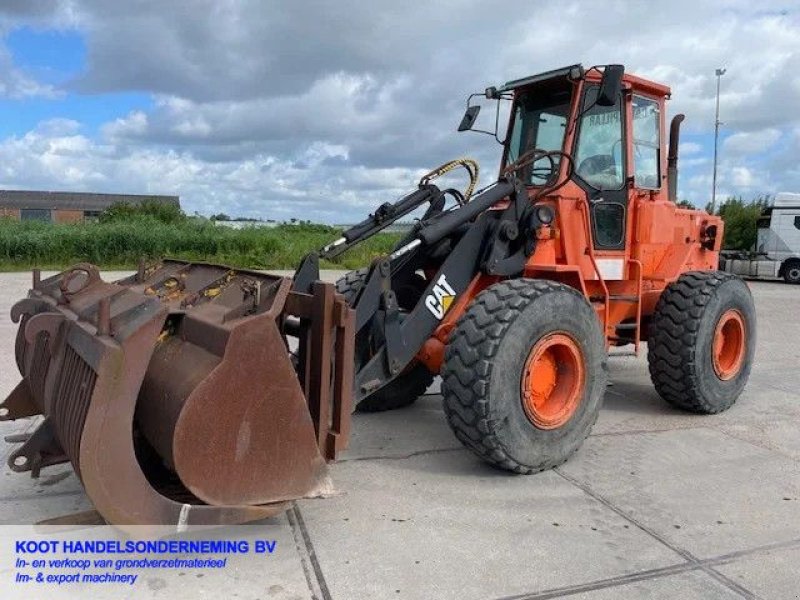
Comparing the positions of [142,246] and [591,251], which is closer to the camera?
[591,251]

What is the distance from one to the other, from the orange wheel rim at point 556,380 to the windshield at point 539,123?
141 cm

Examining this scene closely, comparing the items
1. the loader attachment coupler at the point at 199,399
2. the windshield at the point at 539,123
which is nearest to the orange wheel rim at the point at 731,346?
the windshield at the point at 539,123

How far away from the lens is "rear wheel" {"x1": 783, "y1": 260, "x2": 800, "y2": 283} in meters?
23.7

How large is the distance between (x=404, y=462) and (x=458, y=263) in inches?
53.3

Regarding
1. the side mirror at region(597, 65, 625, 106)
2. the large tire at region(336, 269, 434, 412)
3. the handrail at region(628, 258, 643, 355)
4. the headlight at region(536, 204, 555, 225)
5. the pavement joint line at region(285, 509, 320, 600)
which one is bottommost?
the pavement joint line at region(285, 509, 320, 600)

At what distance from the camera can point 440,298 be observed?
14.8 ft

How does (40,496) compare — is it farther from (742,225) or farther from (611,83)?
(742,225)

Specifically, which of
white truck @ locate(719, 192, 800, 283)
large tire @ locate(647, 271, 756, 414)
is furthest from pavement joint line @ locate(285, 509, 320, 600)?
white truck @ locate(719, 192, 800, 283)

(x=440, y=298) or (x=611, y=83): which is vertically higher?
(x=611, y=83)

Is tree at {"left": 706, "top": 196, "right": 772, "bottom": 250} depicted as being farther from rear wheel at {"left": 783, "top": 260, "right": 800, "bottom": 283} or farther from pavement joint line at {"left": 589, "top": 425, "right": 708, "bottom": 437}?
pavement joint line at {"left": 589, "top": 425, "right": 708, "bottom": 437}

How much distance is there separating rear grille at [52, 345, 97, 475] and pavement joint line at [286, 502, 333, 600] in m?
1.10

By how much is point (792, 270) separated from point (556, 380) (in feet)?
74.3

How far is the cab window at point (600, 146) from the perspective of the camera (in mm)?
5281

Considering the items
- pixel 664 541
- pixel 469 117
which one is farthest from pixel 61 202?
pixel 664 541
